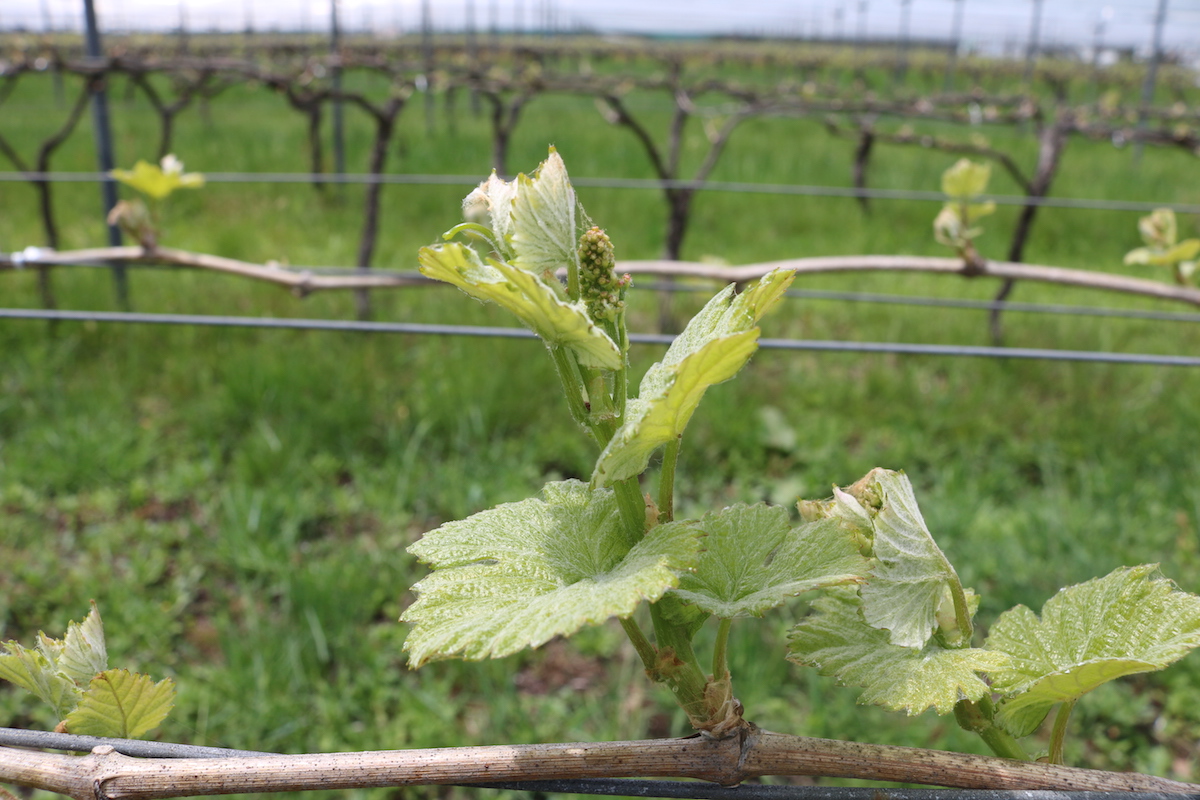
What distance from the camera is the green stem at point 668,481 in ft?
1.36

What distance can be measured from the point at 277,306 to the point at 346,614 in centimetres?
205

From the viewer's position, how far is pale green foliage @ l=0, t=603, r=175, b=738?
46 cm

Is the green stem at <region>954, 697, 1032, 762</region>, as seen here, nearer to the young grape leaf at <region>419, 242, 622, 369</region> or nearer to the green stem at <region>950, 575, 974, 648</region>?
the green stem at <region>950, 575, 974, 648</region>

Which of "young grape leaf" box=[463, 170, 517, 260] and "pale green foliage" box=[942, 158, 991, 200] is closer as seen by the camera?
"young grape leaf" box=[463, 170, 517, 260]

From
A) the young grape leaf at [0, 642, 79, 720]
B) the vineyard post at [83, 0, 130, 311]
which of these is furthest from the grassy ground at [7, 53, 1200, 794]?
the young grape leaf at [0, 642, 79, 720]

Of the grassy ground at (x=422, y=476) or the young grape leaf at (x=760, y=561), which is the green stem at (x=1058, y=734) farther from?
the grassy ground at (x=422, y=476)

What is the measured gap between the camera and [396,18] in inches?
1109

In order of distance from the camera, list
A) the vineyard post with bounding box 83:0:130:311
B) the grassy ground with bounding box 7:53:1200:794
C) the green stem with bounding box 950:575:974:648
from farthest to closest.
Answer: the vineyard post with bounding box 83:0:130:311 → the grassy ground with bounding box 7:53:1200:794 → the green stem with bounding box 950:575:974:648

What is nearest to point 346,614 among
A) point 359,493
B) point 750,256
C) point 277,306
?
point 359,493

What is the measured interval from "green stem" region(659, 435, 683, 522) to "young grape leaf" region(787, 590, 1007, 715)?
9 centimetres

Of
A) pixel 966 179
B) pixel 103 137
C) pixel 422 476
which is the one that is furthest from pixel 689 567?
pixel 103 137

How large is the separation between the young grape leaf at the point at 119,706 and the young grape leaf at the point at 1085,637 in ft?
1.46

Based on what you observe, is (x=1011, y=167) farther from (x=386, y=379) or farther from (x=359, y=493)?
(x=359, y=493)

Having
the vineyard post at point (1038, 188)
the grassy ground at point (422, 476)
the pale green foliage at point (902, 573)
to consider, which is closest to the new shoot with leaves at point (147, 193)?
the grassy ground at point (422, 476)
